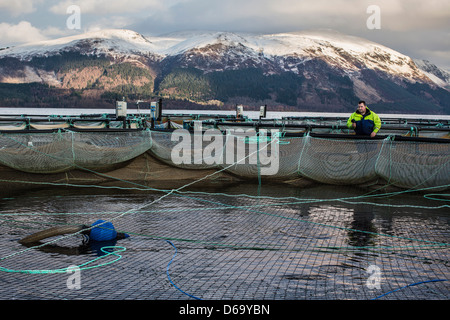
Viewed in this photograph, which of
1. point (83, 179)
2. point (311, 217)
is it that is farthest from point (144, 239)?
point (83, 179)

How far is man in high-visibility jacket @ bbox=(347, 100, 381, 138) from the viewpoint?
1417 centimetres

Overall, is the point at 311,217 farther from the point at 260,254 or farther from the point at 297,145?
the point at 297,145

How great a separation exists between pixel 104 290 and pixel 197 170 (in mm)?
9332

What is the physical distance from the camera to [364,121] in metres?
14.3

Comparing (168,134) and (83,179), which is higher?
(168,134)

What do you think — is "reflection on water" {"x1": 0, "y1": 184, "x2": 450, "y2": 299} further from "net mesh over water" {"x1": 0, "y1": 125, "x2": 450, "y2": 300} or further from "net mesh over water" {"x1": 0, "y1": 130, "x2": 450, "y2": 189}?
"net mesh over water" {"x1": 0, "y1": 130, "x2": 450, "y2": 189}

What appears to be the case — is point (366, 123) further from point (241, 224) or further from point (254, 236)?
point (254, 236)

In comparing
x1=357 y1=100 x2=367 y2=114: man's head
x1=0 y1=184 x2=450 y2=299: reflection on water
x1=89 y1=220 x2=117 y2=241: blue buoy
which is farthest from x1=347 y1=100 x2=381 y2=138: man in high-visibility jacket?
x1=89 y1=220 x2=117 y2=241: blue buoy

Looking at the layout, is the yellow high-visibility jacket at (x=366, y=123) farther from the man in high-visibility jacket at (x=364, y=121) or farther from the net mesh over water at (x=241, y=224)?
the net mesh over water at (x=241, y=224)

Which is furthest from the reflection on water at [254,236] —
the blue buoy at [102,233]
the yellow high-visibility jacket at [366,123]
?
the yellow high-visibility jacket at [366,123]

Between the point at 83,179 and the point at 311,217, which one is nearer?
the point at 311,217

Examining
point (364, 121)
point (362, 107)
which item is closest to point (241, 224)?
point (362, 107)
